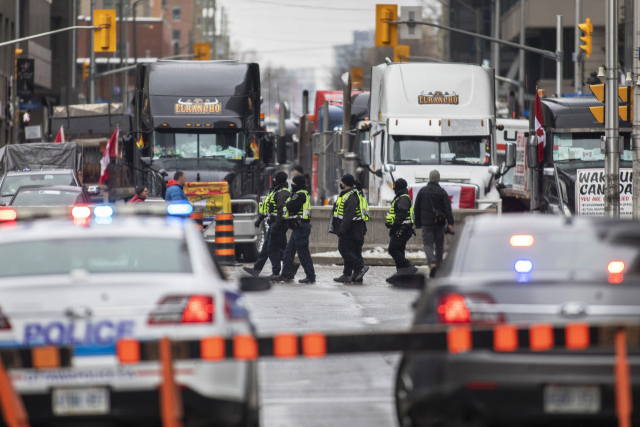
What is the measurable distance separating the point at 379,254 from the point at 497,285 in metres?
15.4

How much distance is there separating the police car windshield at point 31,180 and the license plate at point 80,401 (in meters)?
21.2

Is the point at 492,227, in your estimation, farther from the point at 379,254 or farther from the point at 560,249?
the point at 379,254

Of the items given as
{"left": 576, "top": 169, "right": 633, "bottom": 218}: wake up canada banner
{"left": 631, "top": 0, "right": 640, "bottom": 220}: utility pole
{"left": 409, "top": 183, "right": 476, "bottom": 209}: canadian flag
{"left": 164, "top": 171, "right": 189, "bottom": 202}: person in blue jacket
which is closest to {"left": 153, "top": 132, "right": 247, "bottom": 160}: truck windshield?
{"left": 164, "top": 171, "right": 189, "bottom": 202}: person in blue jacket

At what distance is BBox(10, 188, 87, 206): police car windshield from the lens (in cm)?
2270

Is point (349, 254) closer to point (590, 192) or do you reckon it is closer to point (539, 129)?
point (590, 192)

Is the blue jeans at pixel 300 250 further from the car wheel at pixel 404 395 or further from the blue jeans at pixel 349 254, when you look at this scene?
the car wheel at pixel 404 395

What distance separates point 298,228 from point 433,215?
221 centimetres

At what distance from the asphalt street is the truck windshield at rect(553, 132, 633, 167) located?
6.70 meters

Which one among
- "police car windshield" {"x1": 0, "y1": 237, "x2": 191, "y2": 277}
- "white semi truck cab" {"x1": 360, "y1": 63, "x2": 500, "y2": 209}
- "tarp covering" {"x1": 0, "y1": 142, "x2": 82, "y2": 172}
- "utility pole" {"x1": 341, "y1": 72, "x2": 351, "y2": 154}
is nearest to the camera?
"police car windshield" {"x1": 0, "y1": 237, "x2": 191, "y2": 277}

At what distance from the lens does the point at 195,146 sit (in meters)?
22.2

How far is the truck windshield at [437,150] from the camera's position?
2359cm

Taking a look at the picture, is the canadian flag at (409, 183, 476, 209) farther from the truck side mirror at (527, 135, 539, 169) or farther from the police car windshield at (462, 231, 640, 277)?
the police car windshield at (462, 231, 640, 277)

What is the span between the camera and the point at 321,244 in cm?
2189

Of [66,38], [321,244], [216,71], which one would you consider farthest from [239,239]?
[66,38]
